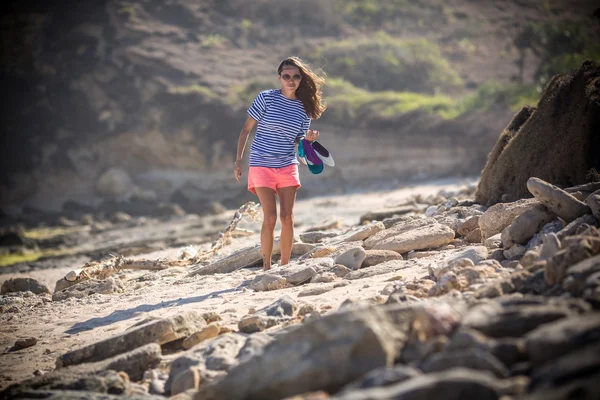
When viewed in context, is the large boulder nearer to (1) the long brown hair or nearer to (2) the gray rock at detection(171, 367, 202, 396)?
(1) the long brown hair

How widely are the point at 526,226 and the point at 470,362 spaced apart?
2.55 metres

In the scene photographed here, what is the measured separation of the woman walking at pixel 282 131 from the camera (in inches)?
221

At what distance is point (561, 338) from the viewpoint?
255cm

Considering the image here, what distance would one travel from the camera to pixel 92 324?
512 cm

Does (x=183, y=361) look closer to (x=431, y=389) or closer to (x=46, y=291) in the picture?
(x=431, y=389)

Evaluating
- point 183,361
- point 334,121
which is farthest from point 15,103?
point 183,361

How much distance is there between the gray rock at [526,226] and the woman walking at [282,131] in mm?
1868

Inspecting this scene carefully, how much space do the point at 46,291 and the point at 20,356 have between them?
3.24 m

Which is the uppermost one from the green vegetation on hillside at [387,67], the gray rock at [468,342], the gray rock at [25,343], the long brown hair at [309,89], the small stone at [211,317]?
the green vegetation on hillside at [387,67]

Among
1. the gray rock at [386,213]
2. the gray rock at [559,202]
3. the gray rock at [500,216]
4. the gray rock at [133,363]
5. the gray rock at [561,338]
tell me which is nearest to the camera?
the gray rock at [561,338]

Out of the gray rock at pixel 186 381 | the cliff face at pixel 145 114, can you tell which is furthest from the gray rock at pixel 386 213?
the cliff face at pixel 145 114

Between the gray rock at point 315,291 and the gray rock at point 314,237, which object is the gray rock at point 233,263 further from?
the gray rock at point 315,291

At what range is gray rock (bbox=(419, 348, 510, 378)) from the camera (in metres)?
2.57

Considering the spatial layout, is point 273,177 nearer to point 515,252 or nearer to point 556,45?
point 515,252
